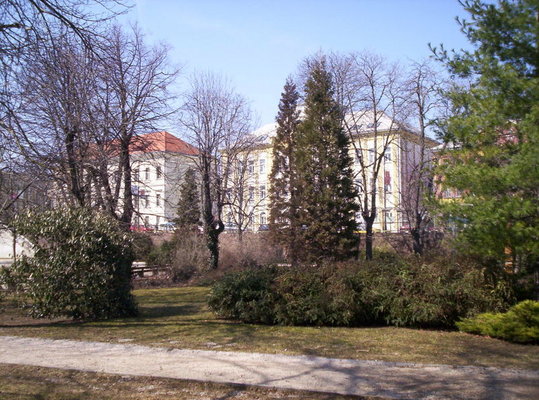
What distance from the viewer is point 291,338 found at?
9555 millimetres

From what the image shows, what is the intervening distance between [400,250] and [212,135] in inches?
562

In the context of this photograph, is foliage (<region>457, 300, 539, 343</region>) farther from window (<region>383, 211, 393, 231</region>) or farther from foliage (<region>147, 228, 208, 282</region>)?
window (<region>383, 211, 393, 231</region>)

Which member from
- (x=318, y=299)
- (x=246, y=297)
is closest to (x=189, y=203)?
(x=246, y=297)

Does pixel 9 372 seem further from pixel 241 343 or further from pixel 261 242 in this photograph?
pixel 261 242

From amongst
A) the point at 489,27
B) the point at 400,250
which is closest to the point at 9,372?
the point at 489,27

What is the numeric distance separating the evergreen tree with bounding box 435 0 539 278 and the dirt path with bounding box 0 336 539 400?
8.35 feet

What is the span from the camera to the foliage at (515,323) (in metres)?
8.85

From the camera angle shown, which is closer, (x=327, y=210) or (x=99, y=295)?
(x=99, y=295)

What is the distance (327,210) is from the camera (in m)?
27.5

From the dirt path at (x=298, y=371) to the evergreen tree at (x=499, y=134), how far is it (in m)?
2.54

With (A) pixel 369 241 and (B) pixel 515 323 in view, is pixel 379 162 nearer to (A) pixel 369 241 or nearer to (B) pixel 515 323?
(A) pixel 369 241

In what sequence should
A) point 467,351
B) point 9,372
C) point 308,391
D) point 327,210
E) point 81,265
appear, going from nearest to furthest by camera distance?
point 308,391 → point 9,372 → point 467,351 → point 81,265 → point 327,210

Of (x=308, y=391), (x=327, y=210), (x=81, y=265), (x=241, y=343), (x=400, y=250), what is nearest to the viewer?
(x=308, y=391)

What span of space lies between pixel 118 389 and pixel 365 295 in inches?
237
